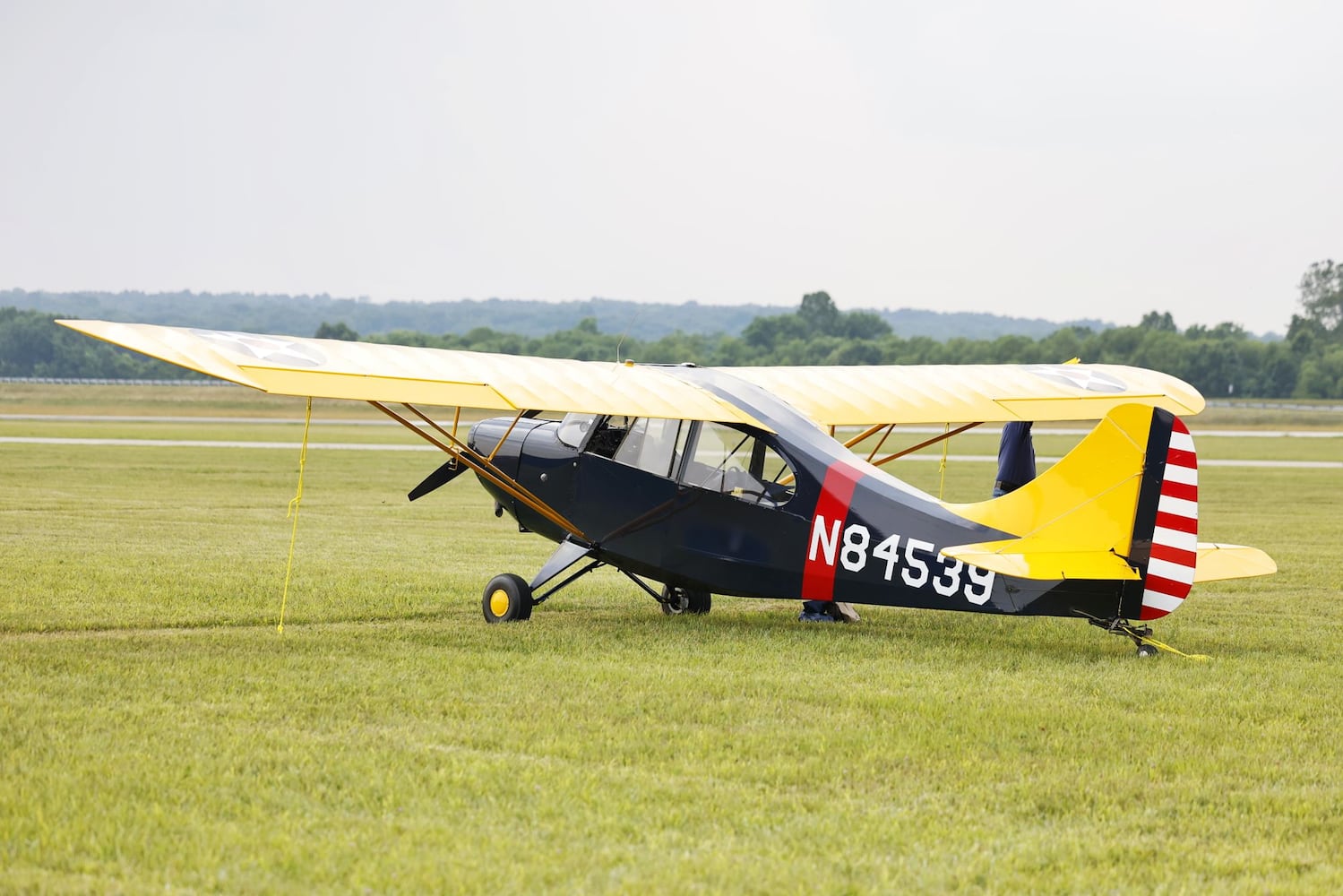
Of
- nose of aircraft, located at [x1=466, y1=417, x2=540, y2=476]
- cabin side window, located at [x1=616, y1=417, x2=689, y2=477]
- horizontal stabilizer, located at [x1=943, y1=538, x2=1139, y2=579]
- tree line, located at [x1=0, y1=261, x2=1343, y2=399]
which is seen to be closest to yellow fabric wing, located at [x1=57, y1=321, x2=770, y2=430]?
cabin side window, located at [x1=616, y1=417, x2=689, y2=477]

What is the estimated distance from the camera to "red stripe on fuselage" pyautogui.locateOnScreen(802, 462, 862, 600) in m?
9.16

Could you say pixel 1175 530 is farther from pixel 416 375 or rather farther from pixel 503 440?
pixel 503 440

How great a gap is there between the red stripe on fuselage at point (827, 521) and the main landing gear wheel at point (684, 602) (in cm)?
178

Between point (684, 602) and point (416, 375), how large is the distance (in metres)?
2.99

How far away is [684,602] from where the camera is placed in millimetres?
10977

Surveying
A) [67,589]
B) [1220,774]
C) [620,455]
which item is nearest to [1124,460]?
[1220,774]

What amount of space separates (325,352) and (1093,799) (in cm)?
601

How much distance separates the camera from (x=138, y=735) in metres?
6.34

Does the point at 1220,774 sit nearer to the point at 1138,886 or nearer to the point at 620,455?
the point at 1138,886

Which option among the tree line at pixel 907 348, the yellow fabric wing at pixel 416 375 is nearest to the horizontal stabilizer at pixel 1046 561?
the yellow fabric wing at pixel 416 375

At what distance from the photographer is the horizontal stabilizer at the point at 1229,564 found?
8719mm

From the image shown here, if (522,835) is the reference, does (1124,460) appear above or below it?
above

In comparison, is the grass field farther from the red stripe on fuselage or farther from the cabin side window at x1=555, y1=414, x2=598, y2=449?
the cabin side window at x1=555, y1=414, x2=598, y2=449

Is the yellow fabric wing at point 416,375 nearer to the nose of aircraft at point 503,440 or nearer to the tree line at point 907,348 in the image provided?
the nose of aircraft at point 503,440
